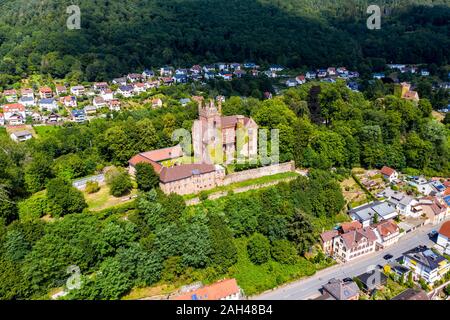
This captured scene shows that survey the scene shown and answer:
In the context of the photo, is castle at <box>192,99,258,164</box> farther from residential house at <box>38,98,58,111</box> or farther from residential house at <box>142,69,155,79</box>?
residential house at <box>142,69,155,79</box>

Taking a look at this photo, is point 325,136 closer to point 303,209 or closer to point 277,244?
point 303,209

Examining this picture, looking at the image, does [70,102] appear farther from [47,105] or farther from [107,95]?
[107,95]

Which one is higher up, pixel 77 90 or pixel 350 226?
pixel 77 90

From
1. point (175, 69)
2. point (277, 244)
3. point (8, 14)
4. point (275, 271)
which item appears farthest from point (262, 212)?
point (8, 14)

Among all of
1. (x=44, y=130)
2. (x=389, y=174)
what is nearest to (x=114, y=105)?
(x=44, y=130)

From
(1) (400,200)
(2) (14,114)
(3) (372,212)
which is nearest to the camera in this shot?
(3) (372,212)

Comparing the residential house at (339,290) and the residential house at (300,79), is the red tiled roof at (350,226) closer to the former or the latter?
the residential house at (339,290)
